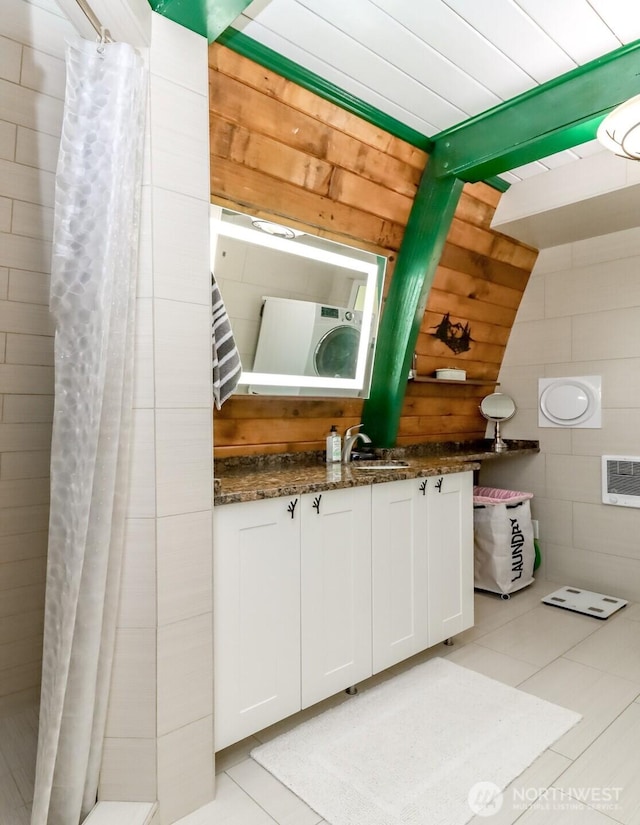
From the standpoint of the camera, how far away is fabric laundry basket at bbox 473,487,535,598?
126 inches

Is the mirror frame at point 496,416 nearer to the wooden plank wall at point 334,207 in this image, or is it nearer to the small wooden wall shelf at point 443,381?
the small wooden wall shelf at point 443,381

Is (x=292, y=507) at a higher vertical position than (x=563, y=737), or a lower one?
higher

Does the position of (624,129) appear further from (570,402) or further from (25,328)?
(25,328)

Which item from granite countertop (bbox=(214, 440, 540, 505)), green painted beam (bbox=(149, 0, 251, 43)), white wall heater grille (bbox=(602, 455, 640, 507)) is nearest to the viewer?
green painted beam (bbox=(149, 0, 251, 43))

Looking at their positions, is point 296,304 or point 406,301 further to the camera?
point 406,301

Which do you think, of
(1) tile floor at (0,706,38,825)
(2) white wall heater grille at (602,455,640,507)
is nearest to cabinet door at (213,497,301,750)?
(1) tile floor at (0,706,38,825)

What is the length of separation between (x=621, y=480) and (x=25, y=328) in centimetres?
327

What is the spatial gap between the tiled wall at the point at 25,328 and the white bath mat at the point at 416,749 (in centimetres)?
101

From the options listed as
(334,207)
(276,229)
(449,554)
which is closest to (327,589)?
(449,554)

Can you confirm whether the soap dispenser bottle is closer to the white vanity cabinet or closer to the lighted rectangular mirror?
the lighted rectangular mirror

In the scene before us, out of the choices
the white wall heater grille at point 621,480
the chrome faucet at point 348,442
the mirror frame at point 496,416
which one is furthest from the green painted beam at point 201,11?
the white wall heater grille at point 621,480

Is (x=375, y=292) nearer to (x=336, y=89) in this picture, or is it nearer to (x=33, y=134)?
(x=336, y=89)

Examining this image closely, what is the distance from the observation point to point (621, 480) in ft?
10.5

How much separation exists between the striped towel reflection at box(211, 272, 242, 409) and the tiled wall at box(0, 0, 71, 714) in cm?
72
